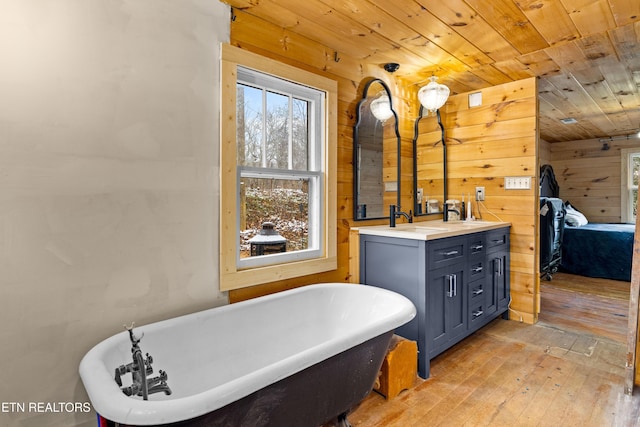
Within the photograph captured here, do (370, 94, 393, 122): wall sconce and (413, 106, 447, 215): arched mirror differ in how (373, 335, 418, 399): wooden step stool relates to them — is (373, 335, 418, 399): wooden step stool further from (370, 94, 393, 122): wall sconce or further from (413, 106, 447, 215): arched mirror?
(370, 94, 393, 122): wall sconce

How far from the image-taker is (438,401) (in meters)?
1.91

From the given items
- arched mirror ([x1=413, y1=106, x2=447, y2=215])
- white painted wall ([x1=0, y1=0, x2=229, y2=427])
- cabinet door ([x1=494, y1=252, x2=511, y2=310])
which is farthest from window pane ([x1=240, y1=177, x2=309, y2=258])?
cabinet door ([x1=494, y1=252, x2=511, y2=310])

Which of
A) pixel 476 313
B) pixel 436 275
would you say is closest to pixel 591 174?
pixel 476 313

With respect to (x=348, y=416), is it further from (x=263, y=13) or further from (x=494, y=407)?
(x=263, y=13)

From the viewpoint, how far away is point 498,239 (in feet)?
9.75

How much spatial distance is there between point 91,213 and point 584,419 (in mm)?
2605

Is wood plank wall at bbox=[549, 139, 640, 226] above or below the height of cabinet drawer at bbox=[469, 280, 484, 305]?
above

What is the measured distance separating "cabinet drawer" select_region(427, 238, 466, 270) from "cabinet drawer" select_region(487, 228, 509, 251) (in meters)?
0.51

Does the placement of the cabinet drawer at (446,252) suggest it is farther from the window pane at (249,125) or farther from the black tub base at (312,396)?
the window pane at (249,125)

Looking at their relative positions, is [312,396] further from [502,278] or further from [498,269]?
[502,278]

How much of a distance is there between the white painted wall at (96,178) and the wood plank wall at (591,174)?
7.09 m

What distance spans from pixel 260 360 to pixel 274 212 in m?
0.90

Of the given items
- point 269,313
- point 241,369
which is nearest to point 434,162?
point 269,313

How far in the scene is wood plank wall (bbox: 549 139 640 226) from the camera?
238 inches
